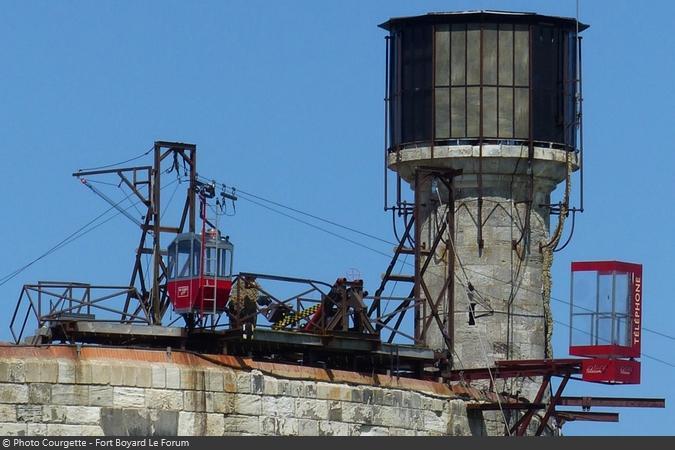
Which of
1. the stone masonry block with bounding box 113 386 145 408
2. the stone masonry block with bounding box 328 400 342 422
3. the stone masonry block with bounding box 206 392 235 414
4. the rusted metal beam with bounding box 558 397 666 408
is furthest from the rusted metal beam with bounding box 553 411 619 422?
the stone masonry block with bounding box 113 386 145 408

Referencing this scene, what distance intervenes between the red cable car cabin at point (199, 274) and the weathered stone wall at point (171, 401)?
2454mm

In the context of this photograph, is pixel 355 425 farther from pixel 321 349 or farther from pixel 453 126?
pixel 453 126

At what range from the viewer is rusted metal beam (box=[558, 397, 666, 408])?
103 metres

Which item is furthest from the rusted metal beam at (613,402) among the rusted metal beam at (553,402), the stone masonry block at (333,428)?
the stone masonry block at (333,428)

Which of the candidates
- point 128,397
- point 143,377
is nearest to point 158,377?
point 143,377

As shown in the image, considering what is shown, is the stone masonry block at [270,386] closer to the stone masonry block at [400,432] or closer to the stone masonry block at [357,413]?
the stone masonry block at [357,413]

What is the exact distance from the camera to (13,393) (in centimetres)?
Answer: 9275

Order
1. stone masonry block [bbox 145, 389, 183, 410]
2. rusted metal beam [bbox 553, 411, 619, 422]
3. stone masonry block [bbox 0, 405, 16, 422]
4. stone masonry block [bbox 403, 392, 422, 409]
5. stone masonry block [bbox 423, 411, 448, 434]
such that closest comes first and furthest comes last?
1. stone masonry block [bbox 0, 405, 16, 422]
2. stone masonry block [bbox 145, 389, 183, 410]
3. stone masonry block [bbox 403, 392, 422, 409]
4. stone masonry block [bbox 423, 411, 448, 434]
5. rusted metal beam [bbox 553, 411, 619, 422]

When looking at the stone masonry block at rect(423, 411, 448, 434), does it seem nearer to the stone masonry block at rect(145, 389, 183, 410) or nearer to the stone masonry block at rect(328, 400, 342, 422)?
the stone masonry block at rect(328, 400, 342, 422)

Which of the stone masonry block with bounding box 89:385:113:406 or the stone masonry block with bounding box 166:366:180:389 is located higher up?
the stone masonry block with bounding box 166:366:180:389

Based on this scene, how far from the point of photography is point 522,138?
110m

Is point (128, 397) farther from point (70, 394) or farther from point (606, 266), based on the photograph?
point (606, 266)

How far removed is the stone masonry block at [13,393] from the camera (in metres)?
92.6

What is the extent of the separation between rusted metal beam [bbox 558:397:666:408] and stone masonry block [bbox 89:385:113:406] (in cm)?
1828
